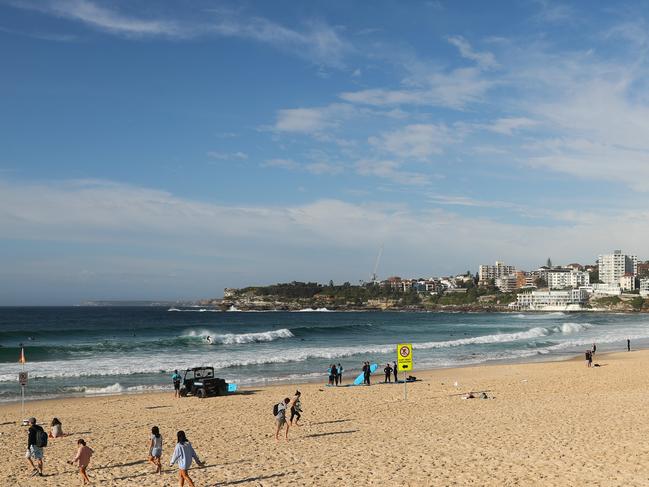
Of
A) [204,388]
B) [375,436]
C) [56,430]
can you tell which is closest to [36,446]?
[56,430]

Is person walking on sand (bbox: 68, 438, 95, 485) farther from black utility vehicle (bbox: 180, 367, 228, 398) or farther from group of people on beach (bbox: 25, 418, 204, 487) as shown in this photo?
black utility vehicle (bbox: 180, 367, 228, 398)

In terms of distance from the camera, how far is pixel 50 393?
93.5 ft

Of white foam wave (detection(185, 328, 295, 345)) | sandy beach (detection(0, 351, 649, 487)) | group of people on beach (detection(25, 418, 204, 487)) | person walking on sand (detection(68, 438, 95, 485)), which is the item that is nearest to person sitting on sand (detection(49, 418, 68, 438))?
sandy beach (detection(0, 351, 649, 487))

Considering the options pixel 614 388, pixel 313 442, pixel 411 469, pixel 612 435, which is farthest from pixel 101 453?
pixel 614 388

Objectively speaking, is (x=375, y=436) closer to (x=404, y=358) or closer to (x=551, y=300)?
(x=404, y=358)

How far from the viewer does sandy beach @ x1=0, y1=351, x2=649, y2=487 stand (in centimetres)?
1309

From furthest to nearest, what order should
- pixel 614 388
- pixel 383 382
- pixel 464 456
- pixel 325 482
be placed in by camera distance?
pixel 383 382 → pixel 614 388 → pixel 464 456 → pixel 325 482

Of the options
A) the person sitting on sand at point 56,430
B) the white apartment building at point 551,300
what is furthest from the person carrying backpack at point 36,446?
the white apartment building at point 551,300

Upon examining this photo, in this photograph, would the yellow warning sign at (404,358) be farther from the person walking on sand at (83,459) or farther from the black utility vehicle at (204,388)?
the person walking on sand at (83,459)

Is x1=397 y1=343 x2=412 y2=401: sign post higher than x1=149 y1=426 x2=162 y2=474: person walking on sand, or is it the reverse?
x1=397 y1=343 x2=412 y2=401: sign post

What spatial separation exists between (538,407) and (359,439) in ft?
26.7

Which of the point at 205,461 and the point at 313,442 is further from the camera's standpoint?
the point at 313,442

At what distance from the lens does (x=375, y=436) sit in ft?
56.3

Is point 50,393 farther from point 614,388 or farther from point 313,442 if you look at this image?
point 614,388
